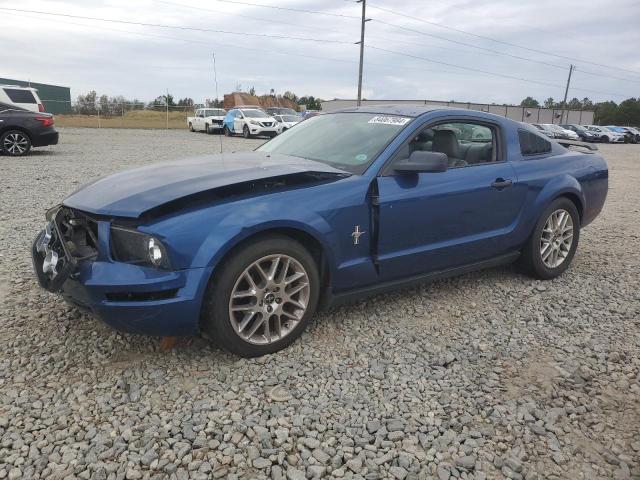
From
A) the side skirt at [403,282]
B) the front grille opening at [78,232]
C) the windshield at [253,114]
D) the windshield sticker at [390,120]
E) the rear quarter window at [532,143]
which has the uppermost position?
the windshield sticker at [390,120]

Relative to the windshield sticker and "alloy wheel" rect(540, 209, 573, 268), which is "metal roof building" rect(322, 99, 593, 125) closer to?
"alloy wheel" rect(540, 209, 573, 268)

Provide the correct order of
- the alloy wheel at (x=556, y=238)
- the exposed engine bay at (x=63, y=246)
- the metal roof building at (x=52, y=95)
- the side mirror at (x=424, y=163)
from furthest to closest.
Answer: the metal roof building at (x=52, y=95) < the alloy wheel at (x=556, y=238) < the side mirror at (x=424, y=163) < the exposed engine bay at (x=63, y=246)

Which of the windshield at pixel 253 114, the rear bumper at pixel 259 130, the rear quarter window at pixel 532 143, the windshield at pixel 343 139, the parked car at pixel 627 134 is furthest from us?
the parked car at pixel 627 134

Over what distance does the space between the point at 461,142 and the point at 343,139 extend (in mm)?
993

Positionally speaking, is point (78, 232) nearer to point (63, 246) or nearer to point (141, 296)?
point (63, 246)

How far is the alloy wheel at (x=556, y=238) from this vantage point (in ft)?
14.7

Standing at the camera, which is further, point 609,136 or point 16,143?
point 609,136

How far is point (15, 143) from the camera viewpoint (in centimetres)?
1246

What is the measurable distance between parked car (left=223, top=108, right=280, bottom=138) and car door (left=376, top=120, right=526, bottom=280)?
838 inches

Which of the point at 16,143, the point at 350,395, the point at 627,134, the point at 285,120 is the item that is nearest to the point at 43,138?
the point at 16,143

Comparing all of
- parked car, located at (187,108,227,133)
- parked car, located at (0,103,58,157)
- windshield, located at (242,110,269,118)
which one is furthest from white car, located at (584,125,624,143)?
parked car, located at (0,103,58,157)

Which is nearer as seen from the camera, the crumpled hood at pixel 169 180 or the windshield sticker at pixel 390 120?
the crumpled hood at pixel 169 180

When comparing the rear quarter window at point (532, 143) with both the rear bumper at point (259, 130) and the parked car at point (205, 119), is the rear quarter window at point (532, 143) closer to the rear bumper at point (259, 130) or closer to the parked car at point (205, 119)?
the rear bumper at point (259, 130)


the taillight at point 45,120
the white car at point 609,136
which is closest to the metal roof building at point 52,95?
the taillight at point 45,120
